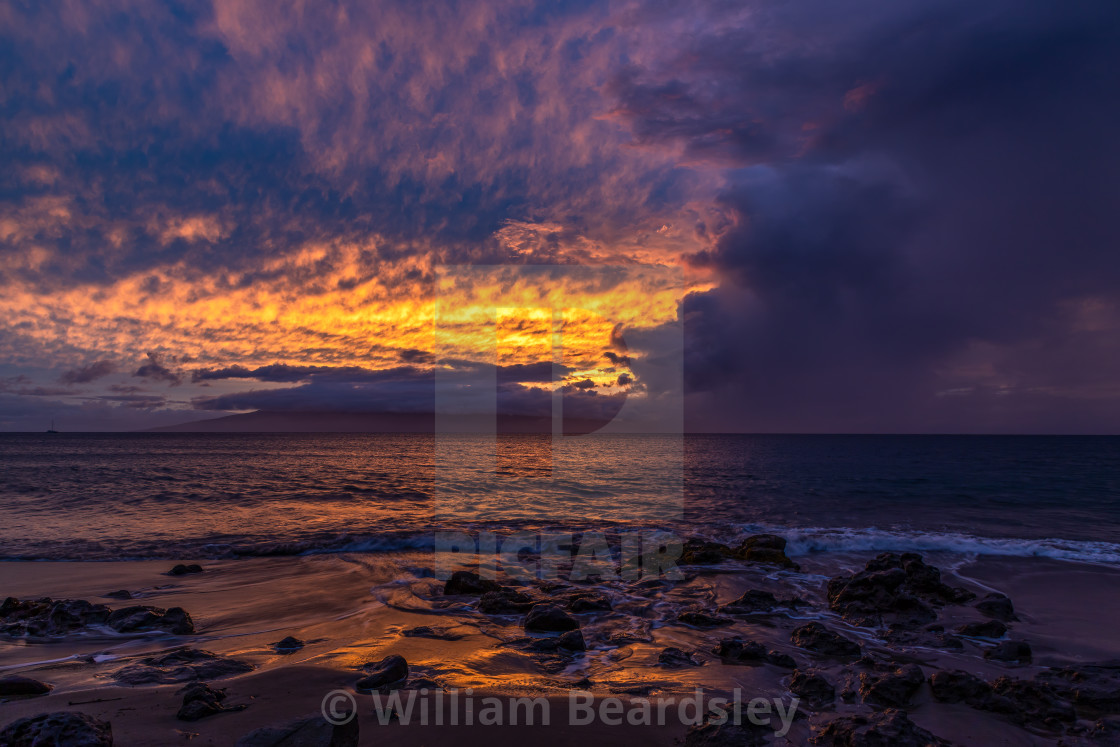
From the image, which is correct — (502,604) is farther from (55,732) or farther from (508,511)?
(508,511)

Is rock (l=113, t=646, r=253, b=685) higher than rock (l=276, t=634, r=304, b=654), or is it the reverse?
rock (l=113, t=646, r=253, b=685)

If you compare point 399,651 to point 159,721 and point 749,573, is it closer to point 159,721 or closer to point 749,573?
point 159,721

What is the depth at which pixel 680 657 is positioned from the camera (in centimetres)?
855

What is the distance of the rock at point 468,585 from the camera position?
491 inches

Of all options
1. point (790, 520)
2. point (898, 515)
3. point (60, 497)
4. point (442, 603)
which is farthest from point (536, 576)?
point (60, 497)

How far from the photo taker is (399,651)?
841cm

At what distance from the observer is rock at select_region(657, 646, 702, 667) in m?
8.37

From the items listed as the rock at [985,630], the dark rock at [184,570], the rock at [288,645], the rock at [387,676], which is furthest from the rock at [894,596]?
the dark rock at [184,570]

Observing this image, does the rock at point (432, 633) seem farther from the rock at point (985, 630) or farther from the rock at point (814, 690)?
the rock at point (985, 630)

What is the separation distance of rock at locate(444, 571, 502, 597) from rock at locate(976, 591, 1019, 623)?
11410mm

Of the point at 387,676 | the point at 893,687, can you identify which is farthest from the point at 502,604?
the point at 893,687

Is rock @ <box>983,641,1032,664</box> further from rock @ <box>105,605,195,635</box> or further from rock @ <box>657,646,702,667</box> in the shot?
rock @ <box>105,605,195,635</box>

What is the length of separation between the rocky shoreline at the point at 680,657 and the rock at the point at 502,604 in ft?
0.15

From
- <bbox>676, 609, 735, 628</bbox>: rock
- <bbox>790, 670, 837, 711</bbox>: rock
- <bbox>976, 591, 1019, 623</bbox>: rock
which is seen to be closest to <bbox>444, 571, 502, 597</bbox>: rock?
<bbox>676, 609, 735, 628</bbox>: rock
